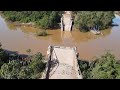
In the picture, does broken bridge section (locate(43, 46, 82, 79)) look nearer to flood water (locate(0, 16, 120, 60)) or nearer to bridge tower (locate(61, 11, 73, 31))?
flood water (locate(0, 16, 120, 60))

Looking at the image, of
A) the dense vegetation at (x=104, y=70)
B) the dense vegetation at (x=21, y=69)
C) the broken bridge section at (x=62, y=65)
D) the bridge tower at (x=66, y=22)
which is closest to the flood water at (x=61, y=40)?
the bridge tower at (x=66, y=22)

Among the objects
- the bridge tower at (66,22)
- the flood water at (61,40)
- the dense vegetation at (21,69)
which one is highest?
the bridge tower at (66,22)

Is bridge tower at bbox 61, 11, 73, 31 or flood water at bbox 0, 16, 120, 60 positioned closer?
flood water at bbox 0, 16, 120, 60

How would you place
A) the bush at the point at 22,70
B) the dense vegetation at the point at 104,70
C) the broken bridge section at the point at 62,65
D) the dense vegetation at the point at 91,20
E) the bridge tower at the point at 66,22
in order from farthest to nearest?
the bridge tower at the point at 66,22 → the dense vegetation at the point at 91,20 → the broken bridge section at the point at 62,65 → the dense vegetation at the point at 104,70 → the bush at the point at 22,70

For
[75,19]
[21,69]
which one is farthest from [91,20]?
[21,69]

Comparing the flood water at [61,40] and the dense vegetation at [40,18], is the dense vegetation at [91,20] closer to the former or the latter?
the flood water at [61,40]

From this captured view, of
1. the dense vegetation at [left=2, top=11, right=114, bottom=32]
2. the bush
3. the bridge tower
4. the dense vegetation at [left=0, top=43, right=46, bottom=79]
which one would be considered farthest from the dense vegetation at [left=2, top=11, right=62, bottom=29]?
the bush

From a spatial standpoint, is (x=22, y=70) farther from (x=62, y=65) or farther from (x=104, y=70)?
(x=104, y=70)
